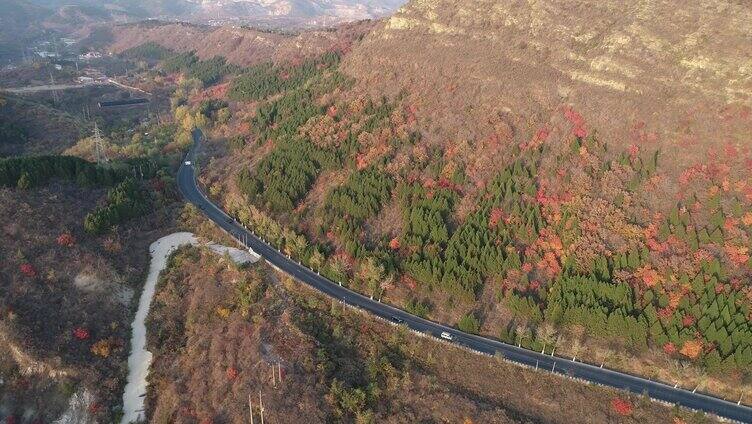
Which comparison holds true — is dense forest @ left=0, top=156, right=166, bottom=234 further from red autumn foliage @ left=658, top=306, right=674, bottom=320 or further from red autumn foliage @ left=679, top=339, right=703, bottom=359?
red autumn foliage @ left=679, top=339, right=703, bottom=359

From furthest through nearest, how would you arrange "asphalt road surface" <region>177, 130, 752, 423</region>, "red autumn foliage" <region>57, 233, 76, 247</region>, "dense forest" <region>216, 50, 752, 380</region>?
"red autumn foliage" <region>57, 233, 76, 247</region> < "dense forest" <region>216, 50, 752, 380</region> < "asphalt road surface" <region>177, 130, 752, 423</region>

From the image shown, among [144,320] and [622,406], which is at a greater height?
[622,406]

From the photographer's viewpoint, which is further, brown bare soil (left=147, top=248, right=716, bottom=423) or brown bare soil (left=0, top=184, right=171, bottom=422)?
brown bare soil (left=0, top=184, right=171, bottom=422)

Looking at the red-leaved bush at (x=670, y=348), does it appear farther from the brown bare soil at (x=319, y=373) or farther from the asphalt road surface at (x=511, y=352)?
the brown bare soil at (x=319, y=373)

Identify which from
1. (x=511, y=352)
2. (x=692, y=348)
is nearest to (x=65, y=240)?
(x=511, y=352)

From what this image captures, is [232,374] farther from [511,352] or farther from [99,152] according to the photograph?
[99,152]

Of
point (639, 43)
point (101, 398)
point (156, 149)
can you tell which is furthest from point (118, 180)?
point (639, 43)

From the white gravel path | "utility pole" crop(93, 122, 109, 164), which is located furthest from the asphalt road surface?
"utility pole" crop(93, 122, 109, 164)
